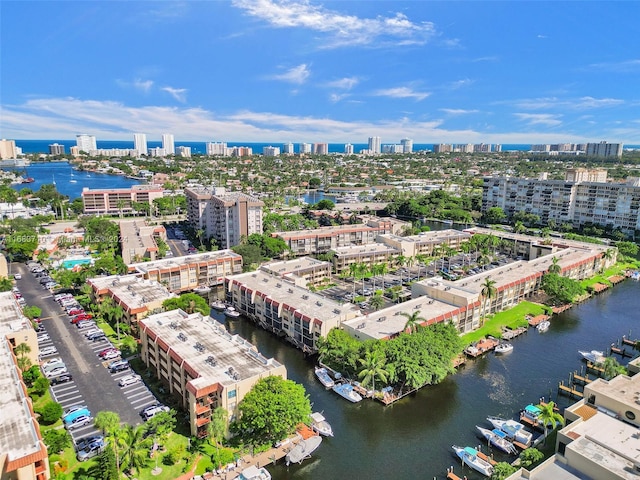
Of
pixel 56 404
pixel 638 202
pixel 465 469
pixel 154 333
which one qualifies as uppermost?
pixel 638 202

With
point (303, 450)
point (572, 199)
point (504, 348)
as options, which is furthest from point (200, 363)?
point (572, 199)

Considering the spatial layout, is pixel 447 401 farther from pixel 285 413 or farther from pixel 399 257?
pixel 399 257

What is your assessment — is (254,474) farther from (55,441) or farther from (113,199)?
(113,199)

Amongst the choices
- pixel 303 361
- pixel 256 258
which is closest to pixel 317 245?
pixel 256 258

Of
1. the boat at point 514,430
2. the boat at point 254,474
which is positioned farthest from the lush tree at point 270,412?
the boat at point 514,430

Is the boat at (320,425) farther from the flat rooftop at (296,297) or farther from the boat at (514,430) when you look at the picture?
the boat at (514,430)

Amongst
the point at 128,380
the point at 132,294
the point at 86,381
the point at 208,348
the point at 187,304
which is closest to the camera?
the point at 208,348
